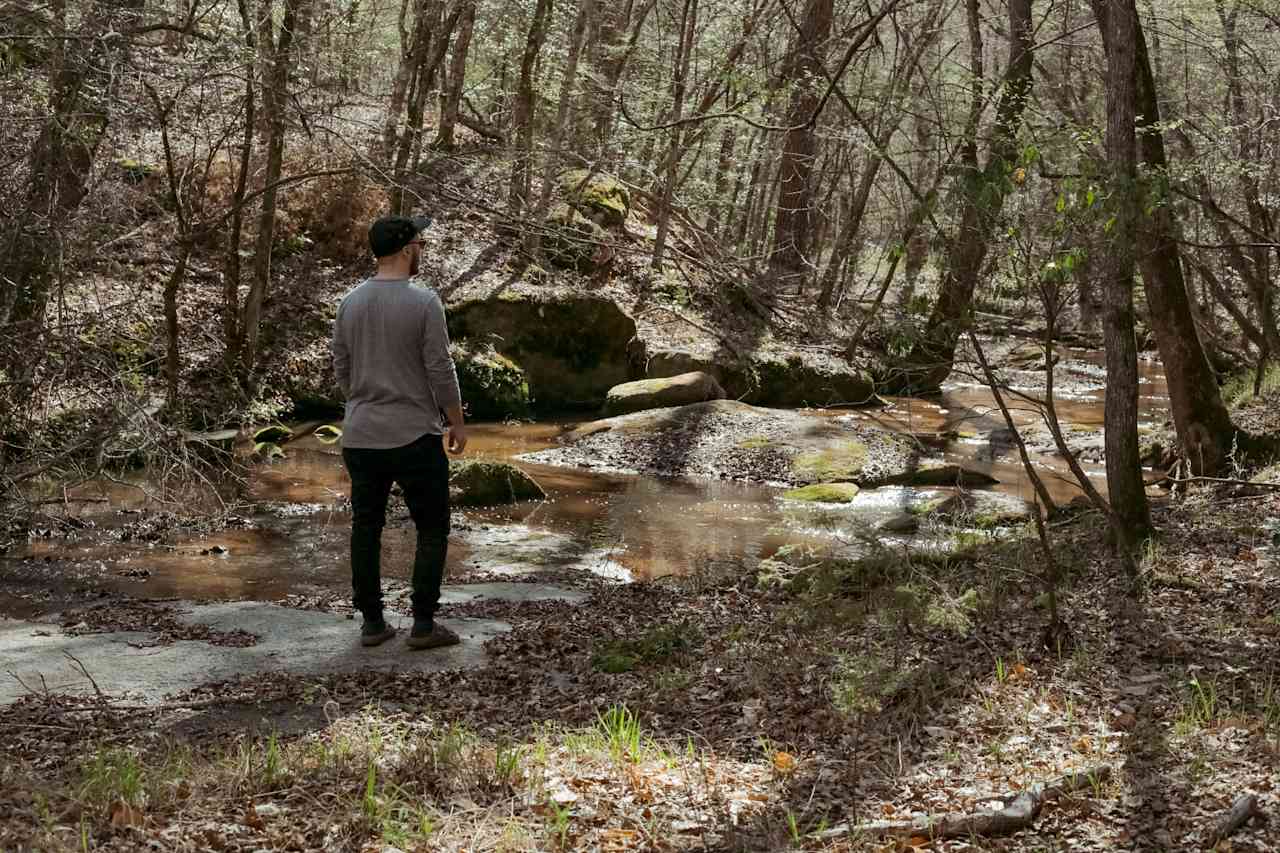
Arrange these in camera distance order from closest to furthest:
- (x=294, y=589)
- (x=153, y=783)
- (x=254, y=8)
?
(x=153, y=783) < (x=294, y=589) < (x=254, y=8)

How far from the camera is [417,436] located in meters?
6.12

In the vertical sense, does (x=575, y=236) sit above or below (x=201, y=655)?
above

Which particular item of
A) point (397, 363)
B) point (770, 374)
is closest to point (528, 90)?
point (770, 374)

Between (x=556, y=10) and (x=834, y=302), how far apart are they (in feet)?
28.2

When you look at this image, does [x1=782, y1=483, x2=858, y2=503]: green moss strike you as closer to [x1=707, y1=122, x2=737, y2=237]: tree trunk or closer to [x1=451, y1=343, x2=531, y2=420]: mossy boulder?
[x1=451, y1=343, x2=531, y2=420]: mossy boulder

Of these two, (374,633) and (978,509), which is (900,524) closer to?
(978,509)

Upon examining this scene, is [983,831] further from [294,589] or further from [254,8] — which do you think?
[254,8]

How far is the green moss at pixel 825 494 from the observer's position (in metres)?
14.0

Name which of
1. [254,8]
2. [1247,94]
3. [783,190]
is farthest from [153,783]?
[783,190]

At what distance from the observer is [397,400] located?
6.11 meters

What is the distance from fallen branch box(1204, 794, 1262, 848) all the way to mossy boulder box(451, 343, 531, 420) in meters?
14.9

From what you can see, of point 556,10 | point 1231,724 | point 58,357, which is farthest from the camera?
point 556,10

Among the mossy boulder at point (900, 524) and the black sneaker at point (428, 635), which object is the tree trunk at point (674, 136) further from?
the black sneaker at point (428, 635)

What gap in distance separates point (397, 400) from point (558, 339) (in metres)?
13.8
